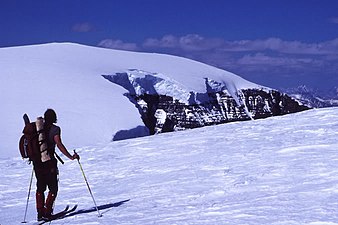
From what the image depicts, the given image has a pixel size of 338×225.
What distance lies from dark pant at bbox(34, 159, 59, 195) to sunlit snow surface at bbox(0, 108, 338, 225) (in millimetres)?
517

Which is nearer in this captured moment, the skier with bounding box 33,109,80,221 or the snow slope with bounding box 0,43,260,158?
the skier with bounding box 33,109,80,221

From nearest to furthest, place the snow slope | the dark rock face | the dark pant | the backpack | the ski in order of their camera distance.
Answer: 1. the backpack
2. the dark pant
3. the ski
4. the snow slope
5. the dark rock face

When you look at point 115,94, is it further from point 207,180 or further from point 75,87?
point 207,180

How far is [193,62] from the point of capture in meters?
52.4

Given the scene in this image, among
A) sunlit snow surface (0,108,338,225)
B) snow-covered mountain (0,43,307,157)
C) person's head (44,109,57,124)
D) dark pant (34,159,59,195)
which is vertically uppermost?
snow-covered mountain (0,43,307,157)

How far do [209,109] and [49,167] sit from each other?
4428cm

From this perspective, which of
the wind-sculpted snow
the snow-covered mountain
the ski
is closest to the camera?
the ski

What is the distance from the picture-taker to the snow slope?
22.9m

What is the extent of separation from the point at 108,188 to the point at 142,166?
6.28ft

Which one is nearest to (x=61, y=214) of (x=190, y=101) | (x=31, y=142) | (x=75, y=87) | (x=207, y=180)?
(x=31, y=142)

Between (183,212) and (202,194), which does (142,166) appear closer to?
(202,194)

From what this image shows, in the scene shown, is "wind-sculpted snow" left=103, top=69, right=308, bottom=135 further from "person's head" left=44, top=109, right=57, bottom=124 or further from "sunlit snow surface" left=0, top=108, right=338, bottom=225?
"person's head" left=44, top=109, right=57, bottom=124

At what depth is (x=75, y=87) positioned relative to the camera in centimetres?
3039

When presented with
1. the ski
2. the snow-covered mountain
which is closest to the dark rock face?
the snow-covered mountain
